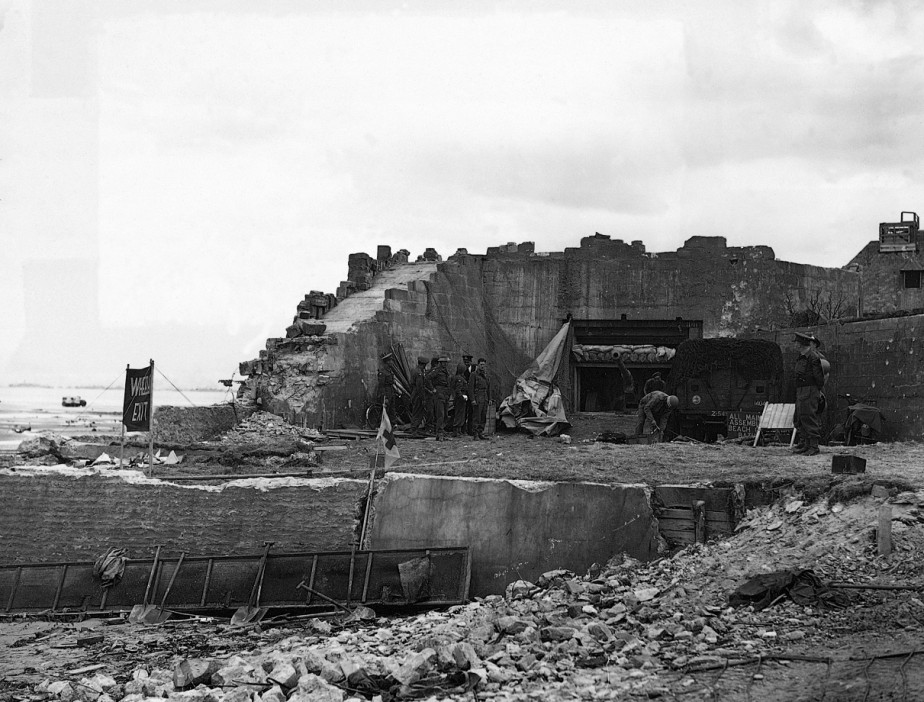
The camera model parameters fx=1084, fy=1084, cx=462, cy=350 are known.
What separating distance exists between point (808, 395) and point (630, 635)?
7.60m

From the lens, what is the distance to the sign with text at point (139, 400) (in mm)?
14672

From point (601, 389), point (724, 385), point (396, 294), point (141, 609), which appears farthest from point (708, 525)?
point (601, 389)

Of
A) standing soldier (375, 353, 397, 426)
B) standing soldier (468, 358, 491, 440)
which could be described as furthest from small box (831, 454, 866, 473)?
standing soldier (375, 353, 397, 426)

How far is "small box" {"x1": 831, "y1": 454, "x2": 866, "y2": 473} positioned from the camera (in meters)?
11.7

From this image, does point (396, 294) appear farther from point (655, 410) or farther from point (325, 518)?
point (325, 518)

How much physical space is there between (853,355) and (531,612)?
10975mm

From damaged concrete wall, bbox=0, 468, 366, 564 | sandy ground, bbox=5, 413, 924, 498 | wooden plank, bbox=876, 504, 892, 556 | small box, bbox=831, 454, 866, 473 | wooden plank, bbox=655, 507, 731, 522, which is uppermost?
small box, bbox=831, 454, 866, 473

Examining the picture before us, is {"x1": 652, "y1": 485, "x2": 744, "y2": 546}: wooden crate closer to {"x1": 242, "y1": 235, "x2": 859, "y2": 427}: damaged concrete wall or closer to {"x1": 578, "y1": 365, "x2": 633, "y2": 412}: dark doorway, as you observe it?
{"x1": 242, "y1": 235, "x2": 859, "y2": 427}: damaged concrete wall

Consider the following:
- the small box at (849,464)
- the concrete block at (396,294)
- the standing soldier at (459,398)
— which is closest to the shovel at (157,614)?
the small box at (849,464)

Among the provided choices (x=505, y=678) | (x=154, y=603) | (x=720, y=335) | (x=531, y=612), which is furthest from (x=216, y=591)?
(x=720, y=335)

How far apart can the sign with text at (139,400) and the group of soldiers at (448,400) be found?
6888 mm

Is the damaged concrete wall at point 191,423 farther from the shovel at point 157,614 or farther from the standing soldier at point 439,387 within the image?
the shovel at point 157,614

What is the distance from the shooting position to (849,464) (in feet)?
38.6

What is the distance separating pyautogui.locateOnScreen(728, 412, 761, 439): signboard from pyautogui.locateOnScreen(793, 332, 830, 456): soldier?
3722 millimetres
